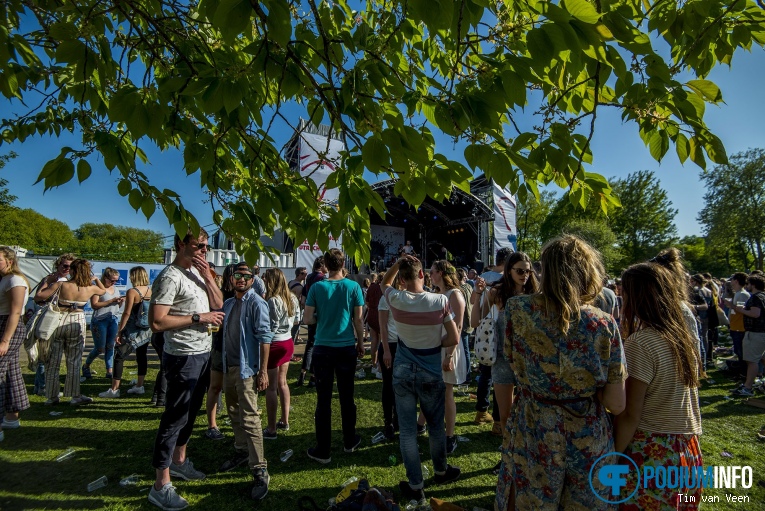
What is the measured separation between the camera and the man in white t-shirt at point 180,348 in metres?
2.95

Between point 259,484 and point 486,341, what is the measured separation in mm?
2547

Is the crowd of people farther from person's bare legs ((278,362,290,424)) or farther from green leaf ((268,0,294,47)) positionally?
green leaf ((268,0,294,47))

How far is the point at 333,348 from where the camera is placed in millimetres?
3816

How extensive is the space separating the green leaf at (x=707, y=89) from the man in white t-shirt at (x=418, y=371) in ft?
7.04

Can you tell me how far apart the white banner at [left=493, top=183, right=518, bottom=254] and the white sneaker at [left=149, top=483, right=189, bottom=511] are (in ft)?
56.8

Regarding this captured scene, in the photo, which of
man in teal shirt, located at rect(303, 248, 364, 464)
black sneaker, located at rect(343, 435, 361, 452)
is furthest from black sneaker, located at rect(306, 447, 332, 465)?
black sneaker, located at rect(343, 435, 361, 452)

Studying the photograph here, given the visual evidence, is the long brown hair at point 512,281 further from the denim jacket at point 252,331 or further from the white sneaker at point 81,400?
the white sneaker at point 81,400

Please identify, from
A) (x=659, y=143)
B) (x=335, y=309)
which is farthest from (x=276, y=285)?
(x=659, y=143)

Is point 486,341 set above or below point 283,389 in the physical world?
above

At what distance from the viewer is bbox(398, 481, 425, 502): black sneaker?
305cm

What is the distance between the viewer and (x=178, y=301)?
3.10m

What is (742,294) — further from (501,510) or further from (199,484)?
(199,484)

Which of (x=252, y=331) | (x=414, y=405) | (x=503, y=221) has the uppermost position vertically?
(x=503, y=221)

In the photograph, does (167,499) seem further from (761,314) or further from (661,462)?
(761,314)
